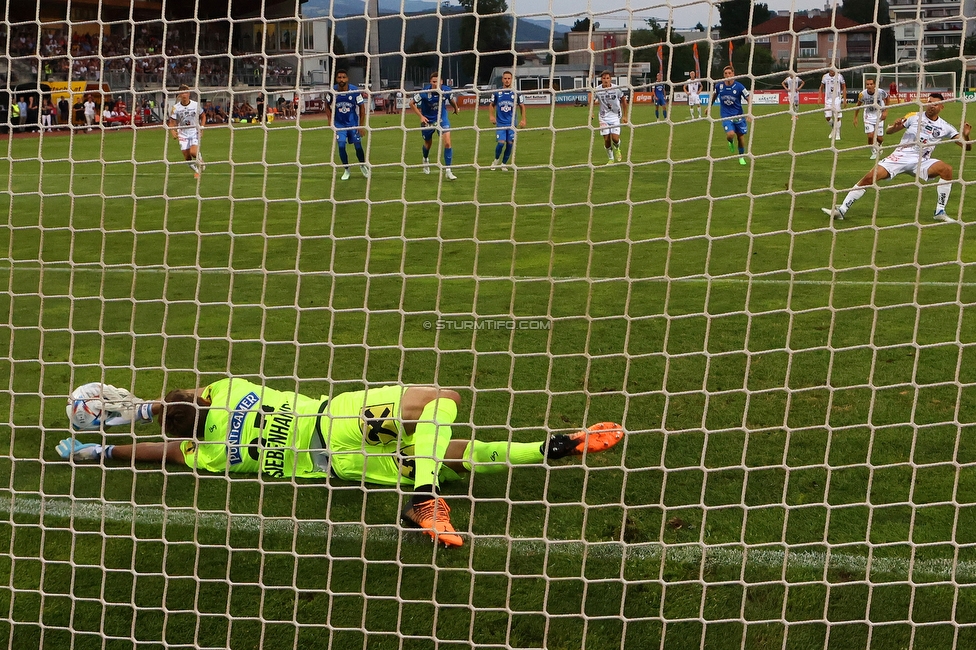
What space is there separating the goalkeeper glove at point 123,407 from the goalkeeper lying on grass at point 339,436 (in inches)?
2.2

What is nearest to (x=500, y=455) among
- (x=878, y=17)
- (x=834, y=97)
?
(x=834, y=97)

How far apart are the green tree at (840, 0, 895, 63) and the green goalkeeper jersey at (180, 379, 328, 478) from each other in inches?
112

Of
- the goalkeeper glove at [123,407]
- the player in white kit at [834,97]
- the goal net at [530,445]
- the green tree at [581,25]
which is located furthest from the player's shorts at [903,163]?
the goalkeeper glove at [123,407]

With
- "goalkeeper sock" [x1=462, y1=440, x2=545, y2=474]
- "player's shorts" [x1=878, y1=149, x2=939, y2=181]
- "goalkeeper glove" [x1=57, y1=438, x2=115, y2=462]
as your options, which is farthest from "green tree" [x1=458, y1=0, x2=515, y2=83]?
"player's shorts" [x1=878, y1=149, x2=939, y2=181]

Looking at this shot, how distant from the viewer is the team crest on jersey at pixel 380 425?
4.22 metres

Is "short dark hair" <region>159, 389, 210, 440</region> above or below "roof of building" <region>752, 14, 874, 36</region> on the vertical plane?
below

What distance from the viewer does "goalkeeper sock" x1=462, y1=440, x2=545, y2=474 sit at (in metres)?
4.37

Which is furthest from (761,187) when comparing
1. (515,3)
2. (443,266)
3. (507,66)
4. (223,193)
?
(515,3)

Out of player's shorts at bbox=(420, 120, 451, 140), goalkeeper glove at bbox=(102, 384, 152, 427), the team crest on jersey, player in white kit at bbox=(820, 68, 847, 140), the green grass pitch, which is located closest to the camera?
the green grass pitch

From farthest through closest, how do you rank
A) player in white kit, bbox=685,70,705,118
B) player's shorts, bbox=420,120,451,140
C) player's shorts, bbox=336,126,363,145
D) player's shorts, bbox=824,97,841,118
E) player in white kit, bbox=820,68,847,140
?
player's shorts, bbox=336,126,363,145 → player in white kit, bbox=685,70,705,118 → player's shorts, bbox=420,120,451,140 → player in white kit, bbox=820,68,847,140 → player's shorts, bbox=824,97,841,118

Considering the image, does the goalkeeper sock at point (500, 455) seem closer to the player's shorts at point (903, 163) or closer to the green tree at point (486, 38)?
the green tree at point (486, 38)

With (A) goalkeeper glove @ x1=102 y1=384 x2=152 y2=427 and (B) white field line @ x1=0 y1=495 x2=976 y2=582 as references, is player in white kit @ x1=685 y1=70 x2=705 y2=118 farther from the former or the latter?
(A) goalkeeper glove @ x1=102 y1=384 x2=152 y2=427

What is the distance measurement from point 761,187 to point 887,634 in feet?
35.1

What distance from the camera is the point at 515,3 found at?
3.95 metres
